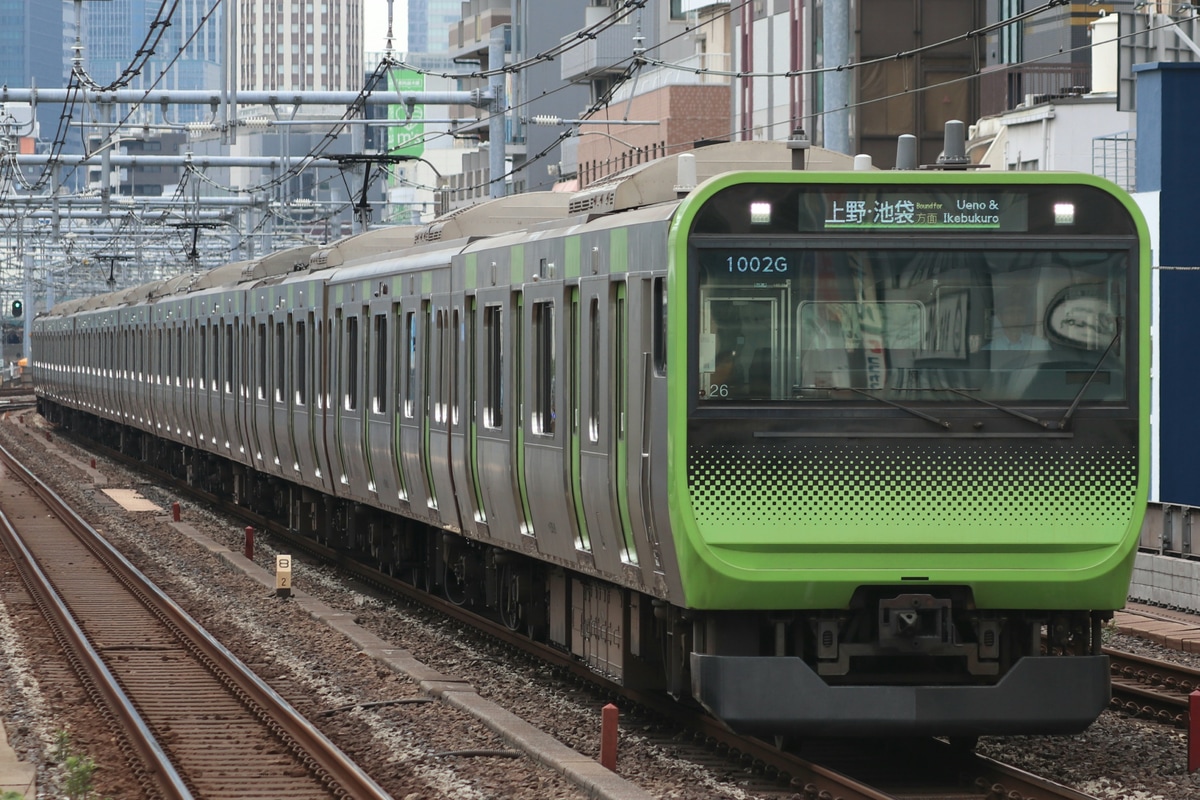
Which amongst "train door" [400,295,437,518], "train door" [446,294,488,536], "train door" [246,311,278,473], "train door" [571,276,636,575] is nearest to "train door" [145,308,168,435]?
"train door" [246,311,278,473]

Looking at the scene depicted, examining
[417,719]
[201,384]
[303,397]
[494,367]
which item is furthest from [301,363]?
[417,719]

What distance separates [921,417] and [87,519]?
1985cm

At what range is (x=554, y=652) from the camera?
13.4 m

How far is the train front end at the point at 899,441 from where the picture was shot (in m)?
9.18

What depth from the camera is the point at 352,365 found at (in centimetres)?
1838

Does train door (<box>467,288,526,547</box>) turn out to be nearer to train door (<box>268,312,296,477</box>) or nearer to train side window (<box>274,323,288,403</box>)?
train door (<box>268,312,296,477</box>)

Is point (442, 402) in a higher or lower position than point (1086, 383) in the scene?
lower

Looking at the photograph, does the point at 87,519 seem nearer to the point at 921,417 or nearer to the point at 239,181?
the point at 921,417

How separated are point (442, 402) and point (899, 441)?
594 cm

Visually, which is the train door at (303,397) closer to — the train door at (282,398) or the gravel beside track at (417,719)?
the train door at (282,398)

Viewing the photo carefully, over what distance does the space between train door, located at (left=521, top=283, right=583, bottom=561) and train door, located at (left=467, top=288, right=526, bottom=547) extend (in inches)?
11.7

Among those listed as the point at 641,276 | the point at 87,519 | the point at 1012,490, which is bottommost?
the point at 87,519

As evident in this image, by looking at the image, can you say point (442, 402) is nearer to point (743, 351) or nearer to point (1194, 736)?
point (743, 351)

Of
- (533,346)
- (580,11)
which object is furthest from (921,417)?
(580,11)
